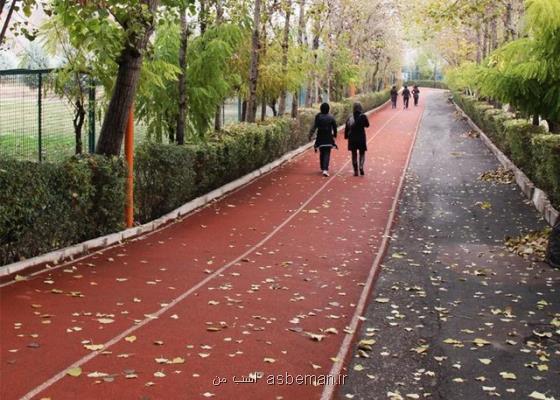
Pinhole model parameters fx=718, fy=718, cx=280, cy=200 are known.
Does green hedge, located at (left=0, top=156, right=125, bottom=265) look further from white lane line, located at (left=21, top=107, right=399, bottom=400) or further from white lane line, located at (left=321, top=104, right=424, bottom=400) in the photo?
white lane line, located at (left=321, top=104, right=424, bottom=400)

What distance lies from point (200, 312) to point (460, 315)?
2.84 m

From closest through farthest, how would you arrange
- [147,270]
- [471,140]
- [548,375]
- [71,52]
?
1. [548,375]
2. [147,270]
3. [71,52]
4. [471,140]

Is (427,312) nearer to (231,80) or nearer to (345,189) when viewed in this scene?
(345,189)

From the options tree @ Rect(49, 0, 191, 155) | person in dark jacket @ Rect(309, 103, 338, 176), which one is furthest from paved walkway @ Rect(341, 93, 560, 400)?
tree @ Rect(49, 0, 191, 155)

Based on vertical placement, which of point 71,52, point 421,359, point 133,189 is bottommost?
point 421,359

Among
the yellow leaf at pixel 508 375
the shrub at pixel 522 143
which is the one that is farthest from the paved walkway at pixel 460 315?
the shrub at pixel 522 143

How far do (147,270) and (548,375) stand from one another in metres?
5.32

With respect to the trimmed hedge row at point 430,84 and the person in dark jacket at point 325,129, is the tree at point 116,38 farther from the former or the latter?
the trimmed hedge row at point 430,84

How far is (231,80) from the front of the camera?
18.4 meters

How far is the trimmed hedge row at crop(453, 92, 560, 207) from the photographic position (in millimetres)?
13395

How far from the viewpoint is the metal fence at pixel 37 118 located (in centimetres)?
1330

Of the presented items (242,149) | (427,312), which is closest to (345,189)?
(242,149)

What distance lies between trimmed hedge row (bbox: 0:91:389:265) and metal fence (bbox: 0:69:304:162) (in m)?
1.33

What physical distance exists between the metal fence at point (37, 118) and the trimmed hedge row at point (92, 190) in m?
1.33
